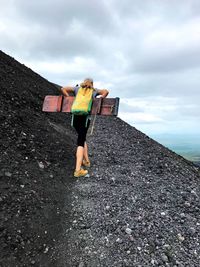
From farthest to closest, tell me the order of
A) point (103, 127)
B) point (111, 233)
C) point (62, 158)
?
1. point (103, 127)
2. point (62, 158)
3. point (111, 233)

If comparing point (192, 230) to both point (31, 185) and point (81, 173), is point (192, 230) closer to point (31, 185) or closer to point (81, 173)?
point (81, 173)

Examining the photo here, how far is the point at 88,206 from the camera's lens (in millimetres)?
10109

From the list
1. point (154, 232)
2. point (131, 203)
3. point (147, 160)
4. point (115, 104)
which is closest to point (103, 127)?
point (147, 160)

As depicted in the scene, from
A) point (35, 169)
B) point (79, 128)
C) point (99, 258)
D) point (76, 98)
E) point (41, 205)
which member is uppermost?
point (76, 98)

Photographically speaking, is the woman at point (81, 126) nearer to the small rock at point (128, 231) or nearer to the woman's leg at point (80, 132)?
the woman's leg at point (80, 132)

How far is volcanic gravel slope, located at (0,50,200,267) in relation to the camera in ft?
26.3

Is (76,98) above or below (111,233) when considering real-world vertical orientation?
above

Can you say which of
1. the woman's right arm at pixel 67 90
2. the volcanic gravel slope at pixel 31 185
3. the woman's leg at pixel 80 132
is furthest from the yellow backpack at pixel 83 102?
the volcanic gravel slope at pixel 31 185

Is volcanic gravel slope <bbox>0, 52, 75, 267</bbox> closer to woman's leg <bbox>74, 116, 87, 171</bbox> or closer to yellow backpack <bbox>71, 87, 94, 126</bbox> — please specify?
woman's leg <bbox>74, 116, 87, 171</bbox>

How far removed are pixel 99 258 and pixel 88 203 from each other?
2.54 metres

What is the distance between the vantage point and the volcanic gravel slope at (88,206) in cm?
801

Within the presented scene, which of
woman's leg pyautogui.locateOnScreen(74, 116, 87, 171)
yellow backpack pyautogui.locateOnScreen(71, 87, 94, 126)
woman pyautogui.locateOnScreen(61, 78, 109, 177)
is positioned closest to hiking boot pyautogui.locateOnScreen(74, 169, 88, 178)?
woman pyautogui.locateOnScreen(61, 78, 109, 177)

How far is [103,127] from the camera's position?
79.3 ft

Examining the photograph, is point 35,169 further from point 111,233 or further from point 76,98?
point 111,233
